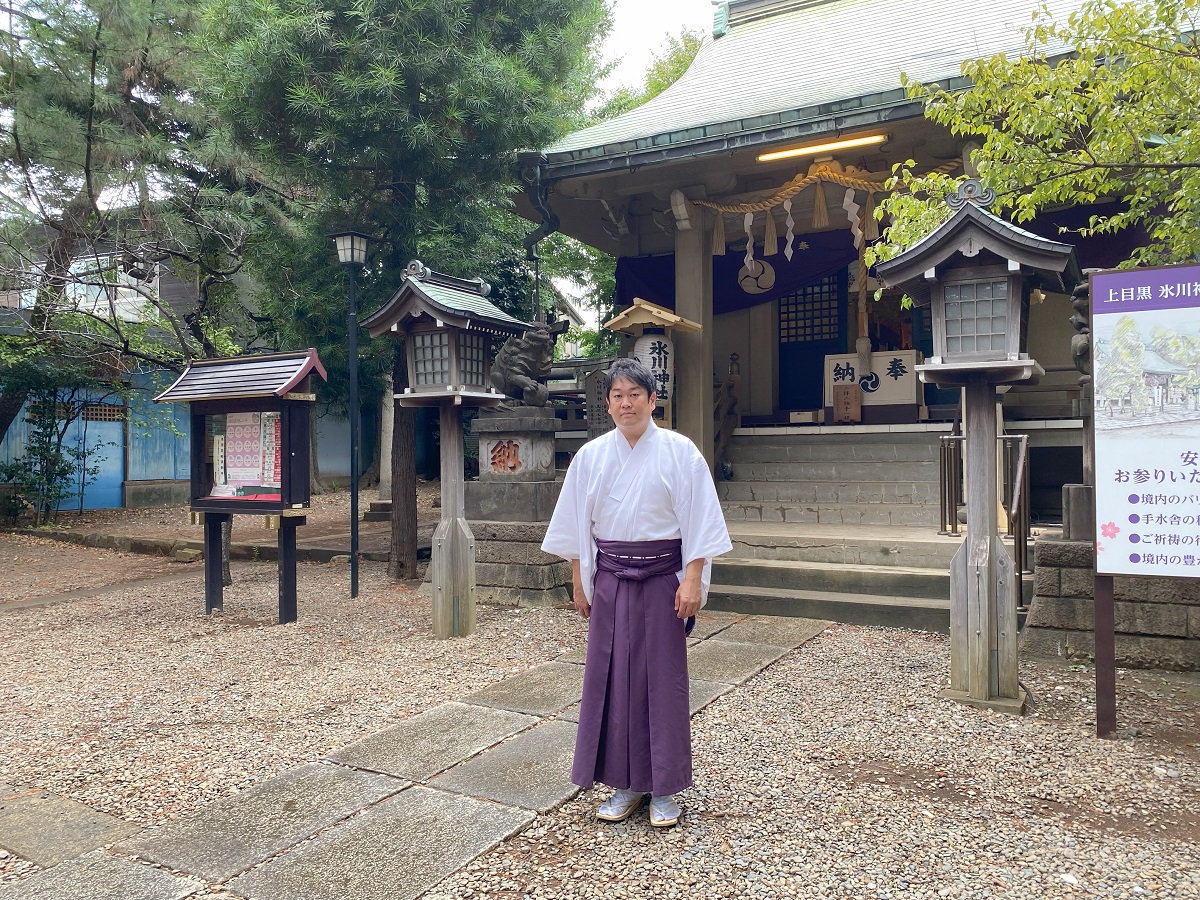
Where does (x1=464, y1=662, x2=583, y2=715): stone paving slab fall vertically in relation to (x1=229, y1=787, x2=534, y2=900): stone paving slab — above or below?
above

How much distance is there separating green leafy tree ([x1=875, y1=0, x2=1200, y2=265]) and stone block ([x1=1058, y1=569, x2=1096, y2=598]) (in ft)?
7.34

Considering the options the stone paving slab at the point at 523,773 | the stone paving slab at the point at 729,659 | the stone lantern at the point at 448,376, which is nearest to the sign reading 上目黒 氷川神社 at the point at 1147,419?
the stone paving slab at the point at 729,659

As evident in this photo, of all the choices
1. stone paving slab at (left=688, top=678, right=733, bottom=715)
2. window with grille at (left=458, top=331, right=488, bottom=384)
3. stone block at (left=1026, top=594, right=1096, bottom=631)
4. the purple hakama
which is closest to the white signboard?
stone block at (left=1026, top=594, right=1096, bottom=631)

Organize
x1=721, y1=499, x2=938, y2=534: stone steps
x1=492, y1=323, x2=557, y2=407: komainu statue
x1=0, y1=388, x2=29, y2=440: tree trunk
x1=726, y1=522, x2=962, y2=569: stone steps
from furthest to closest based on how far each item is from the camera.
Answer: x1=0, y1=388, x2=29, y2=440: tree trunk < x1=721, y1=499, x2=938, y2=534: stone steps < x1=492, y1=323, x2=557, y2=407: komainu statue < x1=726, y1=522, x2=962, y2=569: stone steps

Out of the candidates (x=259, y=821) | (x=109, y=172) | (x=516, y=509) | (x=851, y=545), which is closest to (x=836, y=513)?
(x=851, y=545)

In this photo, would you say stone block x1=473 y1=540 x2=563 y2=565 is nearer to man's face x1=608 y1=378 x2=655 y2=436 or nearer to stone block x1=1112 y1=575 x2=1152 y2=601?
man's face x1=608 y1=378 x2=655 y2=436

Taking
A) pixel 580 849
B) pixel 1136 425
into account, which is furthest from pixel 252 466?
pixel 1136 425

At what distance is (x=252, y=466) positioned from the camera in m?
6.93

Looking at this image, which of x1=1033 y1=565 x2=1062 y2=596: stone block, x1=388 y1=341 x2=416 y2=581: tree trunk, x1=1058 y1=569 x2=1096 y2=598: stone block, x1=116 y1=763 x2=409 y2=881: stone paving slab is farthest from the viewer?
x1=388 y1=341 x2=416 y2=581: tree trunk

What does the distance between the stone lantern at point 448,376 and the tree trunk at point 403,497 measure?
98.9 inches

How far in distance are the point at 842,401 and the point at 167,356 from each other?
9.17 metres

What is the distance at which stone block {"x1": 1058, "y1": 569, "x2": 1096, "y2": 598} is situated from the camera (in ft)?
17.0

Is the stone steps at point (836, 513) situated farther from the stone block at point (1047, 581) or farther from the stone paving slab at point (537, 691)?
the stone paving slab at point (537, 691)

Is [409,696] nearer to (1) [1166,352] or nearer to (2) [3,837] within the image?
(2) [3,837]
